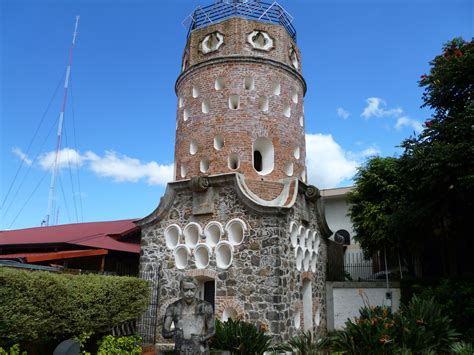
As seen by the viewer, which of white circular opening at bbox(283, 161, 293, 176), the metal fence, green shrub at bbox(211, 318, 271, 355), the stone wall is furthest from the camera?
white circular opening at bbox(283, 161, 293, 176)

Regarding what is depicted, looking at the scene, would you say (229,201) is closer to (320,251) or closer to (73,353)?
(320,251)

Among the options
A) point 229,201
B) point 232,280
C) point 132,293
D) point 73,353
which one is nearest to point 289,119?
point 229,201

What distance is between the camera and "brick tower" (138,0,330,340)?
548 inches

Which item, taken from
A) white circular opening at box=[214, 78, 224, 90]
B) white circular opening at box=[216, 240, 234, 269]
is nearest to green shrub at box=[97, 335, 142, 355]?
white circular opening at box=[216, 240, 234, 269]

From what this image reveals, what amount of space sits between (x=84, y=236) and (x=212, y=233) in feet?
20.9

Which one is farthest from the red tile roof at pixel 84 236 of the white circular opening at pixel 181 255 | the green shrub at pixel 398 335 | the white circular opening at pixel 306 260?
the green shrub at pixel 398 335

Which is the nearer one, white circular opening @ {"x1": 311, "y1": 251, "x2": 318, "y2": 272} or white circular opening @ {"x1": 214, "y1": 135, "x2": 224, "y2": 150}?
white circular opening @ {"x1": 214, "y1": 135, "x2": 224, "y2": 150}

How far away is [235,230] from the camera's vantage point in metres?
14.8

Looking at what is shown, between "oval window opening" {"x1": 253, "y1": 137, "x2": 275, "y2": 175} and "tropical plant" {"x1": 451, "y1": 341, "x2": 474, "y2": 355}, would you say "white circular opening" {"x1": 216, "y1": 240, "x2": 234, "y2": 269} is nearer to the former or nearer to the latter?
"oval window opening" {"x1": 253, "y1": 137, "x2": 275, "y2": 175}

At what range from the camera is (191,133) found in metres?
17.1

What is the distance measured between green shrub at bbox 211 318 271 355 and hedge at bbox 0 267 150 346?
324cm

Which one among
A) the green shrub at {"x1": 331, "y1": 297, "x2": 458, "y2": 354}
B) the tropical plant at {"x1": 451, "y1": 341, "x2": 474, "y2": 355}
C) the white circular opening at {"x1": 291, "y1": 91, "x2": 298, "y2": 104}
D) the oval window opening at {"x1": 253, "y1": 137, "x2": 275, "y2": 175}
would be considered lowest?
the tropical plant at {"x1": 451, "y1": 341, "x2": 474, "y2": 355}

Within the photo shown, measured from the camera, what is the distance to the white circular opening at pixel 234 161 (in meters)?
16.1

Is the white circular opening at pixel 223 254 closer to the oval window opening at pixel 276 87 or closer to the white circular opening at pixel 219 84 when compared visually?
the white circular opening at pixel 219 84
